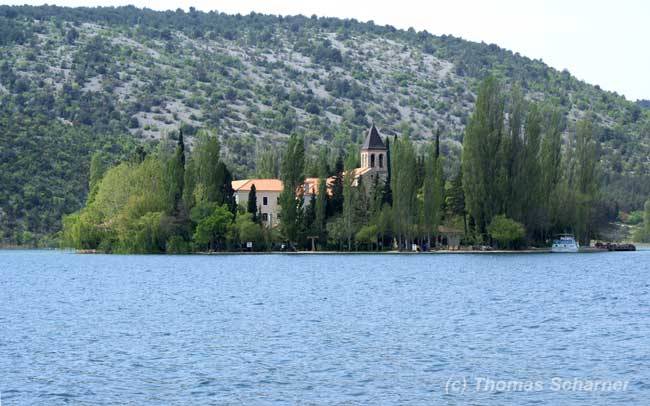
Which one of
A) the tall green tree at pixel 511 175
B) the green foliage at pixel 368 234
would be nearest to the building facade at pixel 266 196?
the green foliage at pixel 368 234

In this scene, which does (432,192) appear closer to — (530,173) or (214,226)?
(530,173)

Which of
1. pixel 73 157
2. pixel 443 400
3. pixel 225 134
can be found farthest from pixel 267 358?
pixel 225 134

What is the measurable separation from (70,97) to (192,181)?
321 feet

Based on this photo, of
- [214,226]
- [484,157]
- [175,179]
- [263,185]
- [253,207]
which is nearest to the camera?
[484,157]

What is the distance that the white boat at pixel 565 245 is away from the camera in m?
97.3

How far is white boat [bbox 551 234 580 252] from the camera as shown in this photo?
9731cm

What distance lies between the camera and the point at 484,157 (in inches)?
3561

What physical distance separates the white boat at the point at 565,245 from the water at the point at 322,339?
Result: 33916mm

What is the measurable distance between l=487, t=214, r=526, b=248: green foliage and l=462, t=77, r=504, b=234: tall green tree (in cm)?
88

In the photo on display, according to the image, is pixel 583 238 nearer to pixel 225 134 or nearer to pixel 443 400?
pixel 443 400

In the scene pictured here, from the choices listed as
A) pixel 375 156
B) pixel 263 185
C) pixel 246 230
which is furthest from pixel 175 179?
pixel 375 156

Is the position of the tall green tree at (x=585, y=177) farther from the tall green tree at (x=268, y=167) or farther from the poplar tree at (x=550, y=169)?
the tall green tree at (x=268, y=167)

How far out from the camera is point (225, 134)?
18538 centimetres

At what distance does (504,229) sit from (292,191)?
17.4 m
